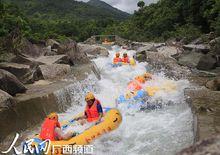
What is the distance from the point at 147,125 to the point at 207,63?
30.1ft

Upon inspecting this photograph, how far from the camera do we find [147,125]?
32.0 feet

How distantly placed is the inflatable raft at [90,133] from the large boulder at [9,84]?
3.21m

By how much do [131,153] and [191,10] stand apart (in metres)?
30.1

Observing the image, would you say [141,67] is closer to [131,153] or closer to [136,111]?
[136,111]

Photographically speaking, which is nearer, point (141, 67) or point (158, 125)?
point (158, 125)

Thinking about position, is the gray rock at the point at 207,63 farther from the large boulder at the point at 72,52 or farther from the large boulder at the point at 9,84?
the large boulder at the point at 9,84

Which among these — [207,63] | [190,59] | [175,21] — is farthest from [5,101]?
[175,21]

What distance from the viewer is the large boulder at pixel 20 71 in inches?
543

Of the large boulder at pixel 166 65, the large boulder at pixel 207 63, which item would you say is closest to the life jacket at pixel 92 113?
the large boulder at pixel 166 65

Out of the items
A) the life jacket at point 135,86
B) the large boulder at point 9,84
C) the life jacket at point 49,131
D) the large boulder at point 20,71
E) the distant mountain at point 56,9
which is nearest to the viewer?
the life jacket at point 49,131

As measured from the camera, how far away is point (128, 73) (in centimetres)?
1981

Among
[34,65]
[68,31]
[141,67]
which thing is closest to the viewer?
[34,65]

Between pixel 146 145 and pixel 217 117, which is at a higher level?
pixel 217 117

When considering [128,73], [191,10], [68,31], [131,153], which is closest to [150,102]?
[131,153]
